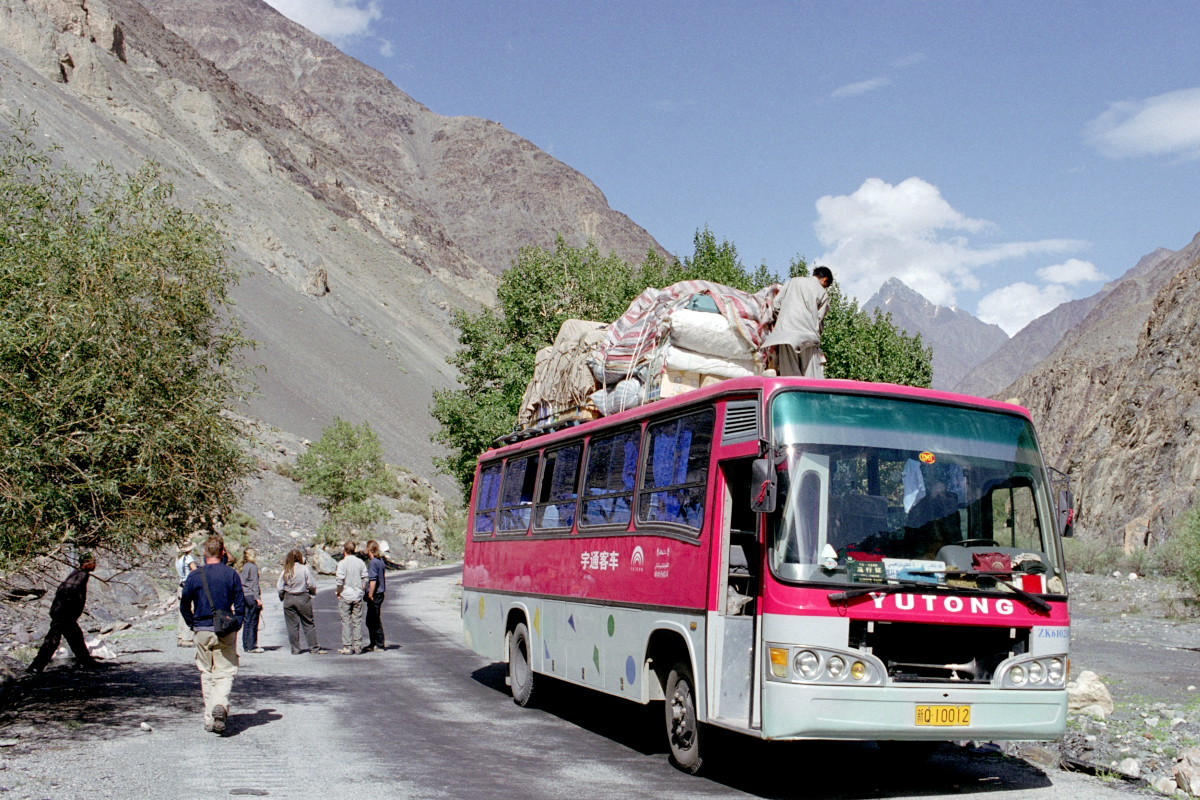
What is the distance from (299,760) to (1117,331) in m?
105

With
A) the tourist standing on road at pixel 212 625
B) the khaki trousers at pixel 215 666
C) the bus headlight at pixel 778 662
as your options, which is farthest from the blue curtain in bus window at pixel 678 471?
the khaki trousers at pixel 215 666

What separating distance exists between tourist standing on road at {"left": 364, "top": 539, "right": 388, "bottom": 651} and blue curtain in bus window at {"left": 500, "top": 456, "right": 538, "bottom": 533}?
513cm

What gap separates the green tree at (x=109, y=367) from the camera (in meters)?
10.8

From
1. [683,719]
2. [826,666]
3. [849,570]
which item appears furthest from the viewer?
[683,719]

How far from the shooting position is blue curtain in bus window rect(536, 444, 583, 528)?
12.8 m

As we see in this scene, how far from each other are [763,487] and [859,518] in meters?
0.92

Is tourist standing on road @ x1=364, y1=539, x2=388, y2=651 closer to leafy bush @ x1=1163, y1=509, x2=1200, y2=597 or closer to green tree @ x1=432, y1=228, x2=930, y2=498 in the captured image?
green tree @ x1=432, y1=228, x2=930, y2=498

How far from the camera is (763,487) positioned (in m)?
8.24

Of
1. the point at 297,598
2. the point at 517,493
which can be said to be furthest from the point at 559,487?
the point at 297,598

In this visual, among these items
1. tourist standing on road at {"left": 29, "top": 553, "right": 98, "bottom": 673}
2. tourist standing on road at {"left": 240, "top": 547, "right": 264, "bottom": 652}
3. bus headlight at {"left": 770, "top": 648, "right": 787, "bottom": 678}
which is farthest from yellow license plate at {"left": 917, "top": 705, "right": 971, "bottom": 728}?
tourist standing on road at {"left": 240, "top": 547, "right": 264, "bottom": 652}

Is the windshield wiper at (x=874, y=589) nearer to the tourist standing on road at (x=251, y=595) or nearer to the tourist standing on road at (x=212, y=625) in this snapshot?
the tourist standing on road at (x=212, y=625)

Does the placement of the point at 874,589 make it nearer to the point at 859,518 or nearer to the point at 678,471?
the point at 859,518

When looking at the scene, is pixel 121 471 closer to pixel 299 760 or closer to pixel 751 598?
pixel 299 760

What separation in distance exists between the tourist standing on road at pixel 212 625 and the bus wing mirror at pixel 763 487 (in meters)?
5.97
